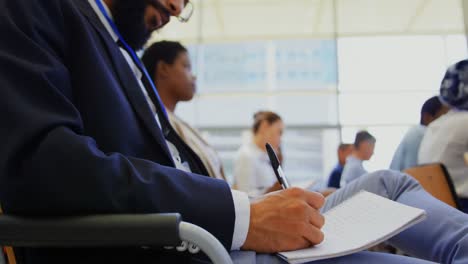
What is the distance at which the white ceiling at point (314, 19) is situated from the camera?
493cm

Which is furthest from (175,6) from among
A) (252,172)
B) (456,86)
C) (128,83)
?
(252,172)

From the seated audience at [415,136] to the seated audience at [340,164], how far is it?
1.56 m

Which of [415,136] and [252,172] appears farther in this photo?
[252,172]

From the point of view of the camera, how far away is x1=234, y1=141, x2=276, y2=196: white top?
296cm

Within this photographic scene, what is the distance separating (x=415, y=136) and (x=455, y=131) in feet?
1.83

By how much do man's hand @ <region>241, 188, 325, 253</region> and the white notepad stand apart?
2 cm

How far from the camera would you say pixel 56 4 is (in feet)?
2.19

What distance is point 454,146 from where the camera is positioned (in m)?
1.79

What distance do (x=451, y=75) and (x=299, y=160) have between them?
141 inches

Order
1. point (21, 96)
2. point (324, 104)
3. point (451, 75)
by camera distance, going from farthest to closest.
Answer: point (324, 104)
point (451, 75)
point (21, 96)

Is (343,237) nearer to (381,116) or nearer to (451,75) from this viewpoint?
(451,75)

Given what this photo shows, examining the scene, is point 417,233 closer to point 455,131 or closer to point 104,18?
point 104,18

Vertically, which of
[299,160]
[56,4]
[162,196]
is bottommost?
[299,160]

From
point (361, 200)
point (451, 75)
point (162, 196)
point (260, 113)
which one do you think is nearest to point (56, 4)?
point (162, 196)
